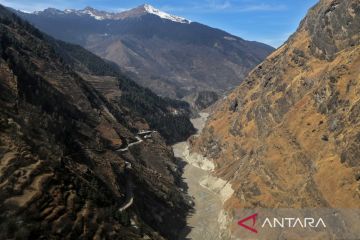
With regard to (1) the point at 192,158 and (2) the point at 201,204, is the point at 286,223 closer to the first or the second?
(2) the point at 201,204

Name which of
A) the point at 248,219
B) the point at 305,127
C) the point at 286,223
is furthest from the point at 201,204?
the point at 286,223

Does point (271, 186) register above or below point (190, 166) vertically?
above

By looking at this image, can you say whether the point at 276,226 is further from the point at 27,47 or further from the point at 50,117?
the point at 27,47

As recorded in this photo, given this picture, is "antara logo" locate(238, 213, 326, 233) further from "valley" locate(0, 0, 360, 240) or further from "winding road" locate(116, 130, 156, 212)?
"winding road" locate(116, 130, 156, 212)

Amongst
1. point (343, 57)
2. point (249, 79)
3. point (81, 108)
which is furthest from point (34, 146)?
point (249, 79)

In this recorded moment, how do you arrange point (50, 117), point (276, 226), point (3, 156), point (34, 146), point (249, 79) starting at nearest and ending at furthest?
1. point (3, 156)
2. point (34, 146)
3. point (276, 226)
4. point (50, 117)
5. point (249, 79)

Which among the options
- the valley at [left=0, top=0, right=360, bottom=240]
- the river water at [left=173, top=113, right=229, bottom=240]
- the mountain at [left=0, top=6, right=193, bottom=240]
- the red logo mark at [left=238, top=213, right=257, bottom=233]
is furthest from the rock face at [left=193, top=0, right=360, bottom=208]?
the mountain at [left=0, top=6, right=193, bottom=240]
